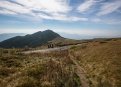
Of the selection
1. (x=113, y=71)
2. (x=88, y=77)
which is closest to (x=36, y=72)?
(x=88, y=77)

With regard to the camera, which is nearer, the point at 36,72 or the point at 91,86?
the point at 91,86

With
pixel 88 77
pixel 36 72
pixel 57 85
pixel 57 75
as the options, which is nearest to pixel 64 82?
pixel 57 85

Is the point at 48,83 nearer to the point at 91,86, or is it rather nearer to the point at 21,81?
the point at 21,81

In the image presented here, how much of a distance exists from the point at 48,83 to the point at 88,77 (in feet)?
16.6

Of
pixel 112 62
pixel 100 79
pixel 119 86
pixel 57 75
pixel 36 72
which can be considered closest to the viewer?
pixel 119 86

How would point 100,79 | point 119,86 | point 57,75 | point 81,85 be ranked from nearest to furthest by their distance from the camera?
point 119,86
point 81,85
point 100,79
point 57,75

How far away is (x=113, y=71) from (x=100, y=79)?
222 cm

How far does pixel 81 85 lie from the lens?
15.2m

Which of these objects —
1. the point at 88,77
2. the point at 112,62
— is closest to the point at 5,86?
the point at 88,77

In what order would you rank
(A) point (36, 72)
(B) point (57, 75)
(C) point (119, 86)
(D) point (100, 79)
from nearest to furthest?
(C) point (119, 86) < (D) point (100, 79) < (B) point (57, 75) < (A) point (36, 72)

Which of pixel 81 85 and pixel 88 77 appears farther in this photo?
pixel 88 77

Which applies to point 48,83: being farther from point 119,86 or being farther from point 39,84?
point 119,86

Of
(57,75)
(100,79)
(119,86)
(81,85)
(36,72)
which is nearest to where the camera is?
(119,86)

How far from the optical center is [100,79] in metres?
16.8
